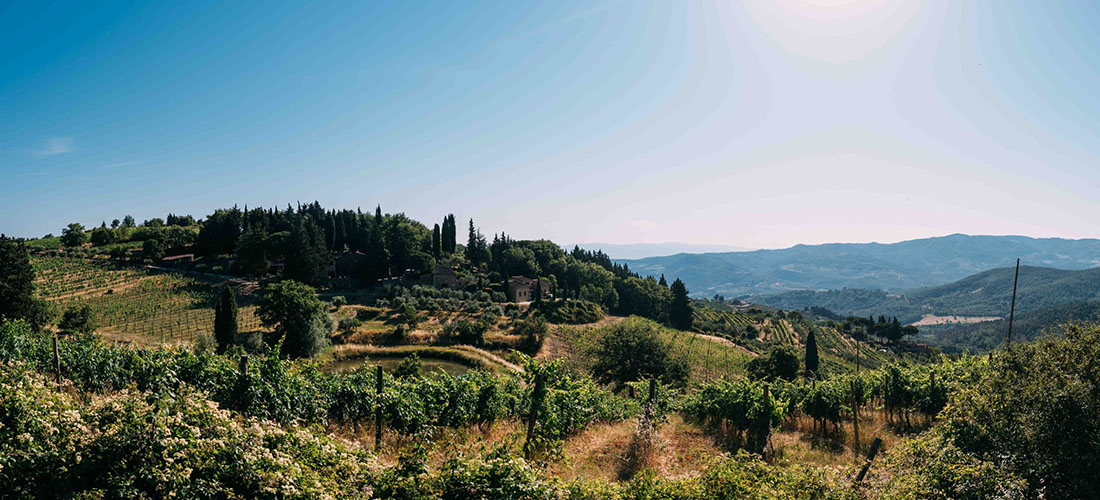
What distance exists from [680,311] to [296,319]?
5839 cm

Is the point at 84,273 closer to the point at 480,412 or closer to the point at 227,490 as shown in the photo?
the point at 480,412

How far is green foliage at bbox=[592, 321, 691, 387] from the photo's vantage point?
96.9ft

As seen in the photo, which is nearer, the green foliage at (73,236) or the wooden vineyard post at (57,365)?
the wooden vineyard post at (57,365)

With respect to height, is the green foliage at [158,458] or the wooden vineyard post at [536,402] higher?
the green foliage at [158,458]

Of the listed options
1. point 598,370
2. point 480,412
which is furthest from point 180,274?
point 480,412

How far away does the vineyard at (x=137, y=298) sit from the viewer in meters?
38.4

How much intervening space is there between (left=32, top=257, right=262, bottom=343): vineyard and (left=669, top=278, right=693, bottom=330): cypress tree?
60.2 m

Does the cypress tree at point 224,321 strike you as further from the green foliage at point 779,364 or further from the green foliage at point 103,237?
the green foliage at point 103,237

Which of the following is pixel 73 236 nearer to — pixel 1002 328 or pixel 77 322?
pixel 77 322

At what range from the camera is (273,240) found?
6462 cm

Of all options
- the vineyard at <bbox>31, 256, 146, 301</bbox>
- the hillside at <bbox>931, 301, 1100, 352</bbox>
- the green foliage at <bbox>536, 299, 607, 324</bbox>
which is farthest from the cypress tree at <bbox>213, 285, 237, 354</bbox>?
the hillside at <bbox>931, 301, 1100, 352</bbox>

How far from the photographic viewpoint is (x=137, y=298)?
47562mm

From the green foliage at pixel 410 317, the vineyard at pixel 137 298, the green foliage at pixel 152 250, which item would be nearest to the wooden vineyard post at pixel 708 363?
the green foliage at pixel 410 317

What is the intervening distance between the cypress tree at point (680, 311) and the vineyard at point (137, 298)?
A: 6021 centimetres
